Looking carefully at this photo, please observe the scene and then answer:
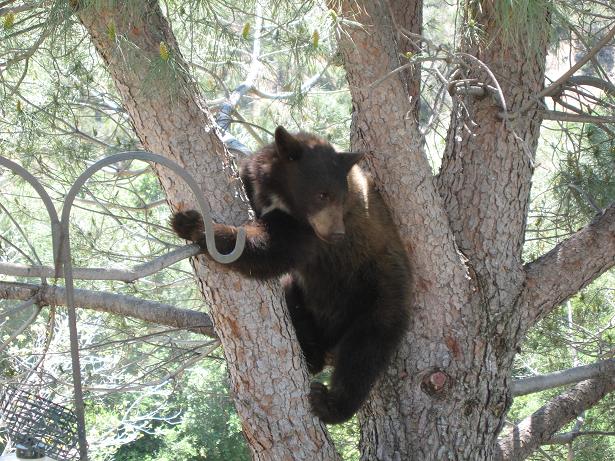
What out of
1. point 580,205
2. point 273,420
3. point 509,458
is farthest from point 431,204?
point 509,458

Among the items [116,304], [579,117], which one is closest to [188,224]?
[116,304]

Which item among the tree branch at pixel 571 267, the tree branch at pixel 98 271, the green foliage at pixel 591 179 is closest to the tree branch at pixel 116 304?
the tree branch at pixel 98 271

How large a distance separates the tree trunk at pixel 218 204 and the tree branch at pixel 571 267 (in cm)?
149

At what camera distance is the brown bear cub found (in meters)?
4.08

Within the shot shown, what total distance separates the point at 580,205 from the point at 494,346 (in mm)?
1471

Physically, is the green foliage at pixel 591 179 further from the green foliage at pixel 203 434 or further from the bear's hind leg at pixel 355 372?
the green foliage at pixel 203 434

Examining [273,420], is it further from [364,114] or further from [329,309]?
[364,114]

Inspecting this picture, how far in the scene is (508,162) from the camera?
14.4ft

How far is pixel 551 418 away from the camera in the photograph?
536 centimetres

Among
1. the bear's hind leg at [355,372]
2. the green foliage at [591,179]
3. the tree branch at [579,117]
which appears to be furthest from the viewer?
the green foliage at [591,179]

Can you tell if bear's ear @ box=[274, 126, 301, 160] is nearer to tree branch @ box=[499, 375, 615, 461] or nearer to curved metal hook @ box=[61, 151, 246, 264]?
curved metal hook @ box=[61, 151, 246, 264]

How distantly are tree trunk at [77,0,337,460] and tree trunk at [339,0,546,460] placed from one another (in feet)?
2.39

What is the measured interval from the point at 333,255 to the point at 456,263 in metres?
0.81

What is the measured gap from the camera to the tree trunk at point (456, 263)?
4.09m
